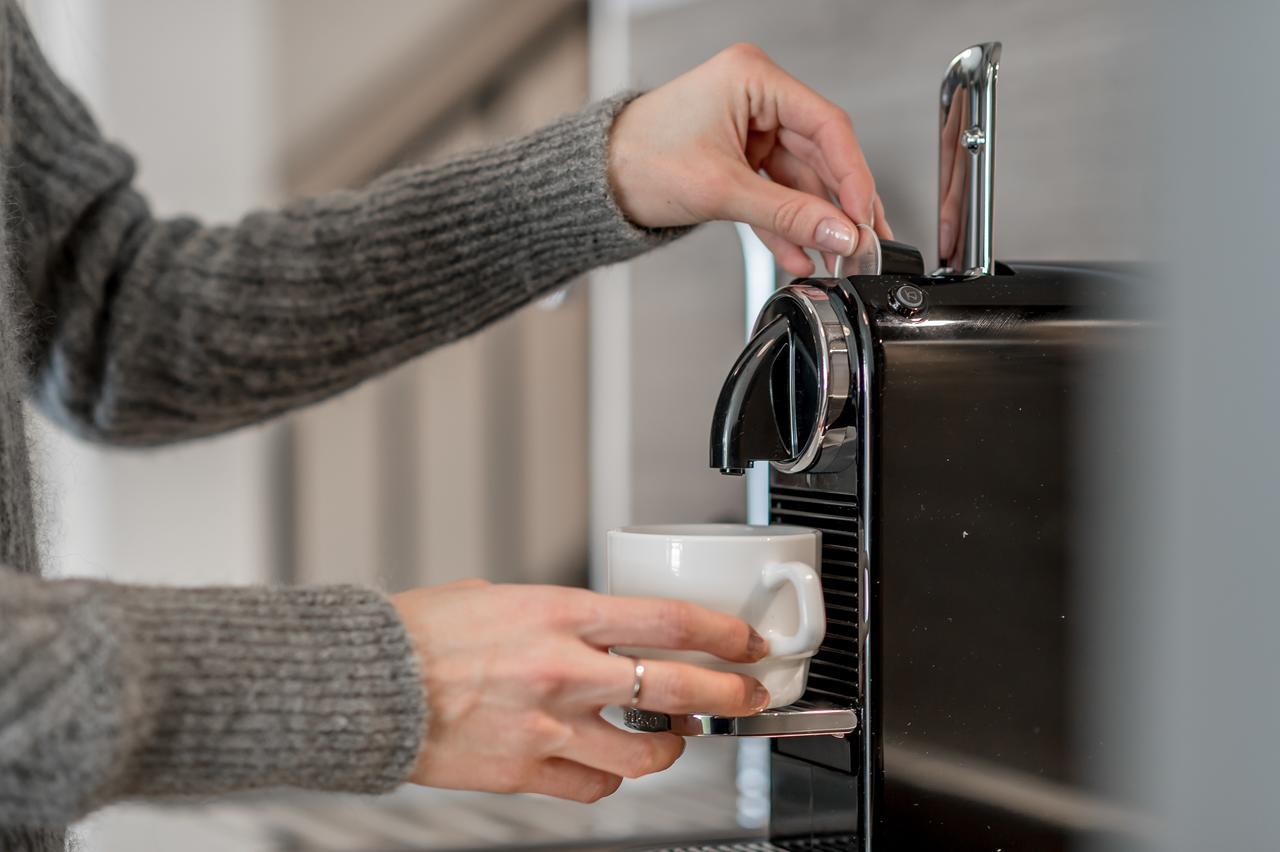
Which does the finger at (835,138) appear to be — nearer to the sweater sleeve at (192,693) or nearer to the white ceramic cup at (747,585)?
the white ceramic cup at (747,585)

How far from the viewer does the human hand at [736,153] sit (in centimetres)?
61

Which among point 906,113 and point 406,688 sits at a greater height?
point 906,113

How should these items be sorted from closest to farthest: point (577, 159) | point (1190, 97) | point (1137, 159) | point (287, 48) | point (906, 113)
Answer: point (1190, 97) < point (1137, 159) < point (577, 159) < point (906, 113) < point (287, 48)

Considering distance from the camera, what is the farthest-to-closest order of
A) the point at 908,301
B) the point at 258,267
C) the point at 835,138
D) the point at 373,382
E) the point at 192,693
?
1. the point at 373,382
2. the point at 258,267
3. the point at 835,138
4. the point at 908,301
5. the point at 192,693

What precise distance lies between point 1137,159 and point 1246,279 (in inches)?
4.5

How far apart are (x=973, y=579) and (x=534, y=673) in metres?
0.19

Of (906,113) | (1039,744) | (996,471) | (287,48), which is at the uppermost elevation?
(287,48)

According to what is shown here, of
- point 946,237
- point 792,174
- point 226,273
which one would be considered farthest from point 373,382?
point 946,237

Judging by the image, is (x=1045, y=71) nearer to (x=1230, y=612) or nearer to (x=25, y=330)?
(x=1230, y=612)

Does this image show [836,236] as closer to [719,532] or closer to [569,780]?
[719,532]

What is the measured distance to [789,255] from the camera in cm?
64

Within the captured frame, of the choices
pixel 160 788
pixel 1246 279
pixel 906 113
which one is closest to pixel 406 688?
pixel 160 788

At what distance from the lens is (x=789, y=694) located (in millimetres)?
475

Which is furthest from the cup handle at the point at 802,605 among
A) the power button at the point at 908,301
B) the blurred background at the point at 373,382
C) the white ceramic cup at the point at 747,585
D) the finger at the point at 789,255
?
the blurred background at the point at 373,382
